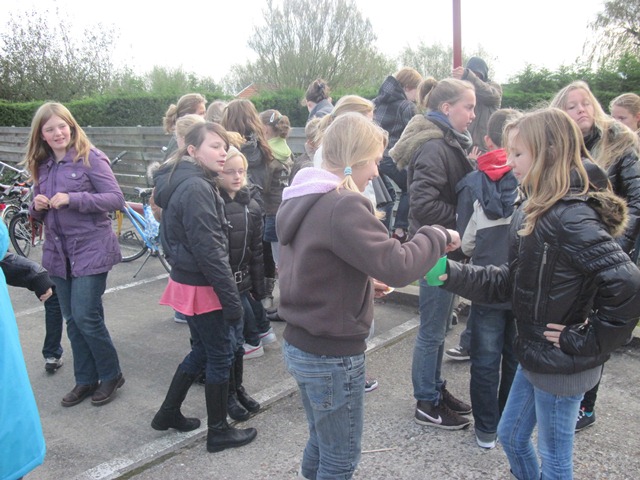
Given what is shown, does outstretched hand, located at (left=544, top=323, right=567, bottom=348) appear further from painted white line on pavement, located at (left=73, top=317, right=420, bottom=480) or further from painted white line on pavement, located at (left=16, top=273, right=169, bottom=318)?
painted white line on pavement, located at (left=16, top=273, right=169, bottom=318)

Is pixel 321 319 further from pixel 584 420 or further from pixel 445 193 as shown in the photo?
pixel 584 420

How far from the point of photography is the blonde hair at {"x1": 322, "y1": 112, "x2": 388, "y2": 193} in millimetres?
2223

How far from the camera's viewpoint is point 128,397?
13.3ft

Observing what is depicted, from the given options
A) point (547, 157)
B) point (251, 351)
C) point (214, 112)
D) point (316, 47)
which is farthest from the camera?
point (316, 47)

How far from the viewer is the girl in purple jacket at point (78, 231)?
12.7ft

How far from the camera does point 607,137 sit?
3445 millimetres

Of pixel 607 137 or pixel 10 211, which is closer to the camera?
pixel 607 137

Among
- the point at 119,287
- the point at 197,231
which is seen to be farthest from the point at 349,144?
the point at 119,287

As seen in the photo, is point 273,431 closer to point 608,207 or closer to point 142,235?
point 608,207

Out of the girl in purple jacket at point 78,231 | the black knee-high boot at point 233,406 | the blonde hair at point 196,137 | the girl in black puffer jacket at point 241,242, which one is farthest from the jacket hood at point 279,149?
the black knee-high boot at point 233,406

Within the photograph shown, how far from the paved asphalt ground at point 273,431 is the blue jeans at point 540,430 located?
0.62 metres

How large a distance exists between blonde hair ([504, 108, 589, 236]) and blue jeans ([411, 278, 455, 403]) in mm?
Result: 1172

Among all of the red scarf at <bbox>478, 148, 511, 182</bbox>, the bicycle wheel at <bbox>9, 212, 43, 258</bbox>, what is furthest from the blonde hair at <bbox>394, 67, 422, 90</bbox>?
the bicycle wheel at <bbox>9, 212, 43, 258</bbox>

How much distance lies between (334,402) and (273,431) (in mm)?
1401
